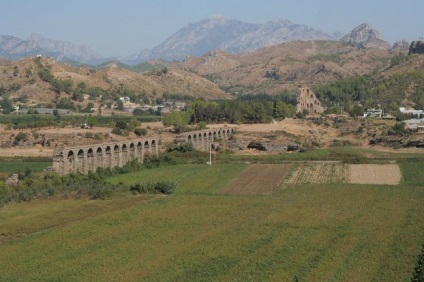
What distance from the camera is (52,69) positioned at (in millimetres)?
187875

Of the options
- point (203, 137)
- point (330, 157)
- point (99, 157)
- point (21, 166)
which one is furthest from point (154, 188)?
point (203, 137)

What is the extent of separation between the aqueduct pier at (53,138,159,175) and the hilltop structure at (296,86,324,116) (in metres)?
64.8

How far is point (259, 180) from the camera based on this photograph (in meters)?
64.4

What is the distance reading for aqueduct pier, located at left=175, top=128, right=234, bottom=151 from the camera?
308ft

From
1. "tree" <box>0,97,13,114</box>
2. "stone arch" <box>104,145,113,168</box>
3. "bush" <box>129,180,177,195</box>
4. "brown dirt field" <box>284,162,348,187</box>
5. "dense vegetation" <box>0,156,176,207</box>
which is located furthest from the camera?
"tree" <box>0,97,13,114</box>

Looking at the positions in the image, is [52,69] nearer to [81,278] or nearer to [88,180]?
[88,180]

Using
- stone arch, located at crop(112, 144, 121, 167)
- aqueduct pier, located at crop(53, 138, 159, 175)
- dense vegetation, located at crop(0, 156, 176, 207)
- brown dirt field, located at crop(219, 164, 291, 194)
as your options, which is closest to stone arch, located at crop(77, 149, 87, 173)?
aqueduct pier, located at crop(53, 138, 159, 175)

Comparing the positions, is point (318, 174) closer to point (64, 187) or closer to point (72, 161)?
point (72, 161)

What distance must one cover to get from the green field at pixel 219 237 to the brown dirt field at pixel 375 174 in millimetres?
6589

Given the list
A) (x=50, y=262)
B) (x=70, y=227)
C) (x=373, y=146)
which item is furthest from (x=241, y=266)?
(x=373, y=146)

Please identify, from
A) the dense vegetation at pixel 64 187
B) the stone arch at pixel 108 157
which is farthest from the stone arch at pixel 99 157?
the dense vegetation at pixel 64 187

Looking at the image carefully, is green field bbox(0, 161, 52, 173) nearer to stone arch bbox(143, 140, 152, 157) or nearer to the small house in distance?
stone arch bbox(143, 140, 152, 157)

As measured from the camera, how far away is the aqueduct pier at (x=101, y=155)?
214 ft

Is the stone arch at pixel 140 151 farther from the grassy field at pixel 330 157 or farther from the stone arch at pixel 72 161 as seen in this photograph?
the stone arch at pixel 72 161
